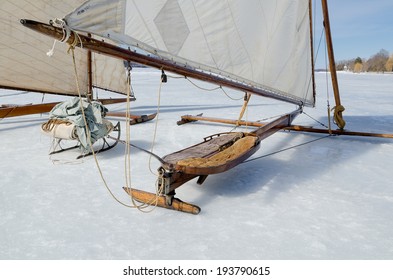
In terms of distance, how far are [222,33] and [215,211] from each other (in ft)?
6.04

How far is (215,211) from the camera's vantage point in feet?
9.90

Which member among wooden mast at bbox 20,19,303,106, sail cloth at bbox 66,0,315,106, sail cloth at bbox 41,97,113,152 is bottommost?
sail cloth at bbox 41,97,113,152

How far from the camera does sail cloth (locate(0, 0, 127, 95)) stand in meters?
5.21

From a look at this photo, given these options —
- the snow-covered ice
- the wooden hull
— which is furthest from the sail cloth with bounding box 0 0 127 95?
the wooden hull

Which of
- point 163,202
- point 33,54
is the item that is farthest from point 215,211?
point 33,54

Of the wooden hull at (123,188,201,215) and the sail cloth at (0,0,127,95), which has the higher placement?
the sail cloth at (0,0,127,95)

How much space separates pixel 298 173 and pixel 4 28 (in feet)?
16.5

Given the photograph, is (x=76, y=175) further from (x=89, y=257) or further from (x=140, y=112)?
(x=140, y=112)

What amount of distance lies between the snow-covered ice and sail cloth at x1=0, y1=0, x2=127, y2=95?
1.35 m

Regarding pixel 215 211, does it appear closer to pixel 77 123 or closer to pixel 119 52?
pixel 119 52

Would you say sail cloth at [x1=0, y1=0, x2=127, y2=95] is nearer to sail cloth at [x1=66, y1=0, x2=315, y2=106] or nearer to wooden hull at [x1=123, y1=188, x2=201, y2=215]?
sail cloth at [x1=66, y1=0, x2=315, y2=106]

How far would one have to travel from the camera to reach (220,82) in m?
3.60

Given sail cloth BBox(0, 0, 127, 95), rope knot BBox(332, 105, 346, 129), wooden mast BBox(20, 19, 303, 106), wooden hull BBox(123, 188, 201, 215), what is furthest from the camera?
rope knot BBox(332, 105, 346, 129)

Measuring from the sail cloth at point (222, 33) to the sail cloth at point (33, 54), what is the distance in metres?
3.60
